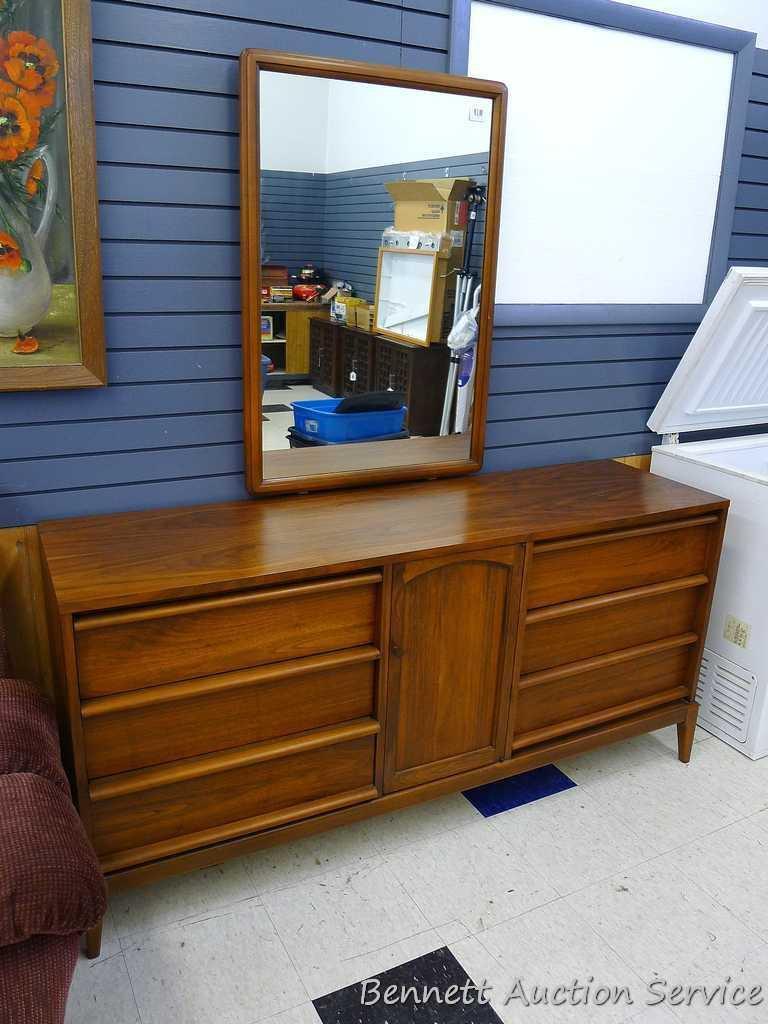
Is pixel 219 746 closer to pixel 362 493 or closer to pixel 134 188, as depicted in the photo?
pixel 362 493

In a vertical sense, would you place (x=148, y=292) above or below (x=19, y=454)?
above

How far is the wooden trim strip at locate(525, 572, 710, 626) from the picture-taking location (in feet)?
7.59

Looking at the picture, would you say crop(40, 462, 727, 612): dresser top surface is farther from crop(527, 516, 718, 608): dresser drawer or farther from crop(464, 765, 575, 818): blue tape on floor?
crop(464, 765, 575, 818): blue tape on floor

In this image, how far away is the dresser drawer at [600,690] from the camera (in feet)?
7.95

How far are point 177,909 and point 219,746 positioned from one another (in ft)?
1.54

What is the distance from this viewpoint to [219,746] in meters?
1.96

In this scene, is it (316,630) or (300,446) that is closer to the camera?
(316,630)

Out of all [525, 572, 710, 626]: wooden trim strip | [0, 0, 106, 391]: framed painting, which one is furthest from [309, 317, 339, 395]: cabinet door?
[525, 572, 710, 626]: wooden trim strip

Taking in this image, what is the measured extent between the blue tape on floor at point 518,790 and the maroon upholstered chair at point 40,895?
4.55ft

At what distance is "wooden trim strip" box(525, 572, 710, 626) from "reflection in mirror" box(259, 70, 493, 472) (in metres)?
0.59

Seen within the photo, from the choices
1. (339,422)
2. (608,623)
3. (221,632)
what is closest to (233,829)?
(221,632)

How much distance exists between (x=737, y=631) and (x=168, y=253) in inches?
85.9

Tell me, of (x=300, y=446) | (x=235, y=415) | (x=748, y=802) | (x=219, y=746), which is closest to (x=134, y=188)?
(x=235, y=415)

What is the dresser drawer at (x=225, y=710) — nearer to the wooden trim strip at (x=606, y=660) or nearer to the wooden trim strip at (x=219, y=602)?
the wooden trim strip at (x=219, y=602)
